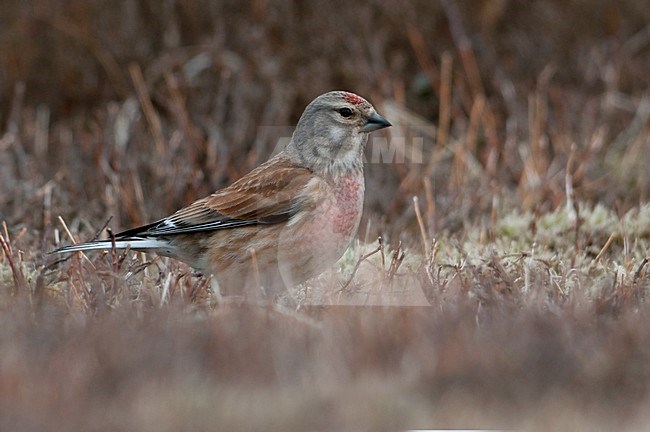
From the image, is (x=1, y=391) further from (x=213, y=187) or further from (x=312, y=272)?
(x=213, y=187)

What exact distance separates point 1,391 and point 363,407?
0.79 meters

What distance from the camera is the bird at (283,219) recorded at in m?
3.92

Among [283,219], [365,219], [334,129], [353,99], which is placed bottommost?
[365,219]

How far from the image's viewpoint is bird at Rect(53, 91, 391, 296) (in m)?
3.92

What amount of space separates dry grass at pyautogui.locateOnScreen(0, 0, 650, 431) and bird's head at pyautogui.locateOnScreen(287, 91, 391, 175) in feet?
1.59

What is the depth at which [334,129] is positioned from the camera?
4.38m

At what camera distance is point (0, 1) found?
8414 mm

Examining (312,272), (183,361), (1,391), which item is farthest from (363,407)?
Result: (312,272)

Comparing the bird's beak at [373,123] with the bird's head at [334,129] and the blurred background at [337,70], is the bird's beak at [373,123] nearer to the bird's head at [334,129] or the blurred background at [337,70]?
the bird's head at [334,129]

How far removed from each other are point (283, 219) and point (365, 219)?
7.31 ft

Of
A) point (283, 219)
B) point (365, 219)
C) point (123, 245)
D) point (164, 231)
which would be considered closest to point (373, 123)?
point (283, 219)

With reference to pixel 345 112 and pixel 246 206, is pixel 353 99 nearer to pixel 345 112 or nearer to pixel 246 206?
pixel 345 112

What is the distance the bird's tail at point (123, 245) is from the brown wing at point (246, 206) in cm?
3

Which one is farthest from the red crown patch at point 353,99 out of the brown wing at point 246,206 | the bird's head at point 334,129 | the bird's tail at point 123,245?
the bird's tail at point 123,245
